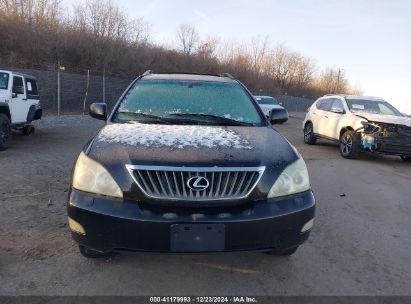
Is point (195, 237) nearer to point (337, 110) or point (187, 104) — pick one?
point (187, 104)

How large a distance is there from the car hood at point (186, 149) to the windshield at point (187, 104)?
33cm

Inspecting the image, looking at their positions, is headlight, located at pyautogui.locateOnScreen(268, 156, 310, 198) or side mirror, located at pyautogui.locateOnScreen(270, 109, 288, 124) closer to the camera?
headlight, located at pyautogui.locateOnScreen(268, 156, 310, 198)

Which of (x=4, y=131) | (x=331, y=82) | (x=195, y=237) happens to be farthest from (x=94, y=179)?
(x=331, y=82)

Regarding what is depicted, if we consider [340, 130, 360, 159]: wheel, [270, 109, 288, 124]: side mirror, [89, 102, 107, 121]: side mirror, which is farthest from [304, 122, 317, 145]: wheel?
[89, 102, 107, 121]: side mirror

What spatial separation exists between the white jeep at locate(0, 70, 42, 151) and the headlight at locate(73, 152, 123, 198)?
6.44 meters

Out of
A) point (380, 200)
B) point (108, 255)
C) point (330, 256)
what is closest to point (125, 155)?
point (108, 255)

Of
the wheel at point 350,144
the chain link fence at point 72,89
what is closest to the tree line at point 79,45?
the chain link fence at point 72,89

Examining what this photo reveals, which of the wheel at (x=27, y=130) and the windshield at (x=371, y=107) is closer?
the windshield at (x=371, y=107)

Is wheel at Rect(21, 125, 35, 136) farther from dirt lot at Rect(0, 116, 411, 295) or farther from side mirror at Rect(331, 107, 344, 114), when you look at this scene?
side mirror at Rect(331, 107, 344, 114)

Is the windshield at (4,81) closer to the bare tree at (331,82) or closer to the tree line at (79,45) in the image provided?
the tree line at (79,45)

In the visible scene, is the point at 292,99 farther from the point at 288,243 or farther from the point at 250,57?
the point at 288,243

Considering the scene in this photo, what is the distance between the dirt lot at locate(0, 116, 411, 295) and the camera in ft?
9.52

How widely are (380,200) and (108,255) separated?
435 centimetres

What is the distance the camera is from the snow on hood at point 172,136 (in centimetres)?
299
